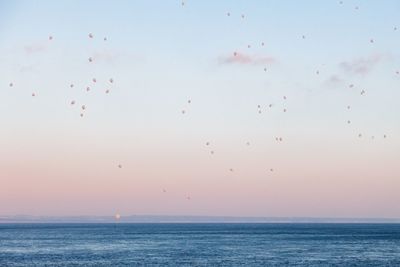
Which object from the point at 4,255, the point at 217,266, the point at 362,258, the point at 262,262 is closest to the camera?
the point at 217,266

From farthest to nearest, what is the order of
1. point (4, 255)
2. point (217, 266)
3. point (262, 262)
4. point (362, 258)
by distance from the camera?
point (4, 255) → point (362, 258) → point (262, 262) → point (217, 266)

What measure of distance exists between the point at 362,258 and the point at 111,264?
34429 mm

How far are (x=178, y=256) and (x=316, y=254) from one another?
69.3 feet

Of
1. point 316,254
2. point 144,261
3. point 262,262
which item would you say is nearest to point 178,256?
point 144,261

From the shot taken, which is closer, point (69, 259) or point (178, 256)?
point (69, 259)

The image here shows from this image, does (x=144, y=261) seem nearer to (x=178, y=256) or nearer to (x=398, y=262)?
(x=178, y=256)

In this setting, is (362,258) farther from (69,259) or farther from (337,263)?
(69,259)

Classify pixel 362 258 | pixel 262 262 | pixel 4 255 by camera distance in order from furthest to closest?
pixel 4 255, pixel 362 258, pixel 262 262

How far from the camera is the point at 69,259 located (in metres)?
82.6

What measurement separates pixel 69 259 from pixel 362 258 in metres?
39.9

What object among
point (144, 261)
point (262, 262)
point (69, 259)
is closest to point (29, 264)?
point (69, 259)

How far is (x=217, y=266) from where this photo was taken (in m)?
72.8

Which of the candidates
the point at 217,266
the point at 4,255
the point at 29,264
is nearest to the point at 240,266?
the point at 217,266

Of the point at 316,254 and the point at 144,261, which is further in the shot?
the point at 316,254
